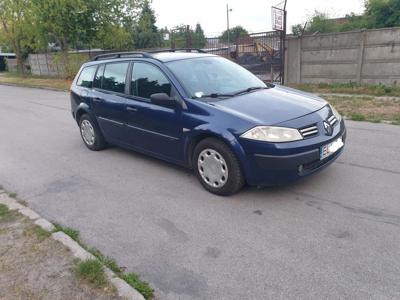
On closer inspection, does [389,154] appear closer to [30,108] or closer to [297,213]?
[297,213]

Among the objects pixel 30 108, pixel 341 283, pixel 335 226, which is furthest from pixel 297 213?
pixel 30 108

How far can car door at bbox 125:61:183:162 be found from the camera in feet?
15.0

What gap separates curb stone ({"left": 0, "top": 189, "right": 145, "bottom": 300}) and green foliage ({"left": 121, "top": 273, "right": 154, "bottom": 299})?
47 mm

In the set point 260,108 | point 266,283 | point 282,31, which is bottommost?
point 266,283

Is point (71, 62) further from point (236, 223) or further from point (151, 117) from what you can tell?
point (236, 223)

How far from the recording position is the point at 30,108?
12.3 metres

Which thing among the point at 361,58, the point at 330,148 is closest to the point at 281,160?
the point at 330,148

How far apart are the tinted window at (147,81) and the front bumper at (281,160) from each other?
4.76 ft

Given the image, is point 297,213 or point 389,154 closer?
point 297,213

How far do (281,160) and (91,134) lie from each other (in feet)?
12.9

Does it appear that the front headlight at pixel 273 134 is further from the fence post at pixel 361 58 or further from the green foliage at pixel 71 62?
the green foliage at pixel 71 62

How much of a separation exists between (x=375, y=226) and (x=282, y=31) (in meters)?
10.5

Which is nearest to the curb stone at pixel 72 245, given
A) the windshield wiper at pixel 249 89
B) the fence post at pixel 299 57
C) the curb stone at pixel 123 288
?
the curb stone at pixel 123 288

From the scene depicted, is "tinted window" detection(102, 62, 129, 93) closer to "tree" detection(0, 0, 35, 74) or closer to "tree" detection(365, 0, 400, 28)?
"tree" detection(0, 0, 35, 74)
